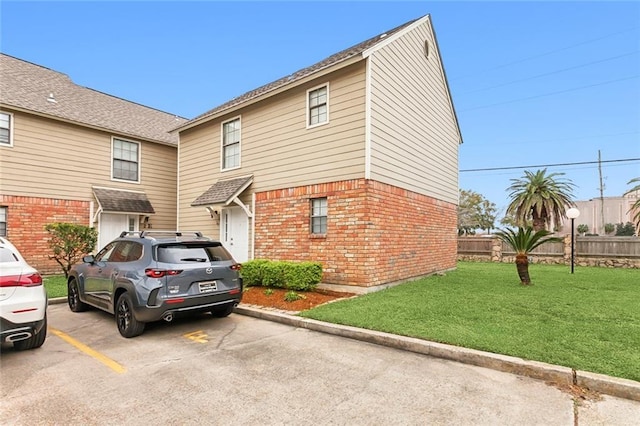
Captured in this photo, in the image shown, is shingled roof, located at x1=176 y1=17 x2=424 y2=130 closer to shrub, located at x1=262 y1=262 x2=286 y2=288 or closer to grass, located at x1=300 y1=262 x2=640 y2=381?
shrub, located at x1=262 y1=262 x2=286 y2=288

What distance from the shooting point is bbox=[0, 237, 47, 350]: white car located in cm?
426

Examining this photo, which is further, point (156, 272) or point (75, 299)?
point (75, 299)

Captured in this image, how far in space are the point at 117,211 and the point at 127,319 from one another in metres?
9.47

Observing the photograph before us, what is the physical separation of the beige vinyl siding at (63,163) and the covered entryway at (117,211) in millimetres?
388

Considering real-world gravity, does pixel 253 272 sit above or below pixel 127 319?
above

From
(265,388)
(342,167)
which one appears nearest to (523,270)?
(342,167)

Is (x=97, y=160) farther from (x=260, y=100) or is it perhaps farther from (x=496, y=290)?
(x=496, y=290)

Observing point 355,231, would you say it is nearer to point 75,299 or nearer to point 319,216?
point 319,216

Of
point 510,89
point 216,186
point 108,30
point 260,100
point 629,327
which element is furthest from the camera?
point 510,89

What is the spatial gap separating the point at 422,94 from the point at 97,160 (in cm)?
1270

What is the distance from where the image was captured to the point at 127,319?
18.6 feet

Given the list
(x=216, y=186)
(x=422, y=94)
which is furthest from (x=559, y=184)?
(x=216, y=186)

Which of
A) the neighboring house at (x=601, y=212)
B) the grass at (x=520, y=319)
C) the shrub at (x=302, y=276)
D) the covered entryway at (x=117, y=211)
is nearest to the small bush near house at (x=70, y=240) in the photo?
the covered entryway at (x=117, y=211)

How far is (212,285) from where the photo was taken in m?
6.00
